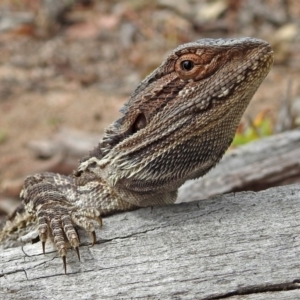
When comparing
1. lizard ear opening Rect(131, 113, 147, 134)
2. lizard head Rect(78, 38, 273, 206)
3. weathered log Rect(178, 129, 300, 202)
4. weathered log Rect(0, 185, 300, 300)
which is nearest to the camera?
weathered log Rect(0, 185, 300, 300)

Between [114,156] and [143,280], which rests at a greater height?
[114,156]

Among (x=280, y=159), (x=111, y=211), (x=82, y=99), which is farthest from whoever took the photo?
(x=82, y=99)

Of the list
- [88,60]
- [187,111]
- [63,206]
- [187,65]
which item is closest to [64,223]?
[63,206]

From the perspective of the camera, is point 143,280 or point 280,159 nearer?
point 143,280

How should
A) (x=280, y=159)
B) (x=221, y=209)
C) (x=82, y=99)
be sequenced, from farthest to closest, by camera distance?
(x=82, y=99) < (x=280, y=159) < (x=221, y=209)

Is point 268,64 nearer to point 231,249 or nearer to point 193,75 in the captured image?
point 193,75

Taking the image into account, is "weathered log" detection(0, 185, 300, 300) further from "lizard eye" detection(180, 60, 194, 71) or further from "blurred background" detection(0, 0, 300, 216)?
"blurred background" detection(0, 0, 300, 216)

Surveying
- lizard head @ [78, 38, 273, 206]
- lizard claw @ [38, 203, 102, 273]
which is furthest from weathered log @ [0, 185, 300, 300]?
lizard head @ [78, 38, 273, 206]

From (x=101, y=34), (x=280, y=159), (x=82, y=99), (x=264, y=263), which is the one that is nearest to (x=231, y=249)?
(x=264, y=263)
